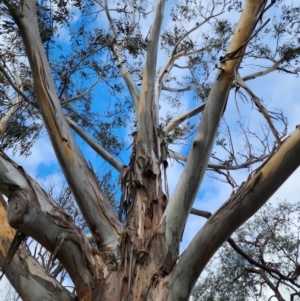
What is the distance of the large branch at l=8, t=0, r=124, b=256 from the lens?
2.64 m

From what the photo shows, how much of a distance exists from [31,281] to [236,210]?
1.12 metres

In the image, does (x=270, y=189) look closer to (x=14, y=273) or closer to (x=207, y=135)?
(x=207, y=135)

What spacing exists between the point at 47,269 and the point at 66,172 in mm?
564

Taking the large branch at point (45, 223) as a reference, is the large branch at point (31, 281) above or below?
below

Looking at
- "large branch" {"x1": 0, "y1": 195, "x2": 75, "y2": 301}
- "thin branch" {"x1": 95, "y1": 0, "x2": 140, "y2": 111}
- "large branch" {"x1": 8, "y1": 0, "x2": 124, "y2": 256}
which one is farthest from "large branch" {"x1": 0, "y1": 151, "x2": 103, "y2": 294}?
"thin branch" {"x1": 95, "y1": 0, "x2": 140, "y2": 111}

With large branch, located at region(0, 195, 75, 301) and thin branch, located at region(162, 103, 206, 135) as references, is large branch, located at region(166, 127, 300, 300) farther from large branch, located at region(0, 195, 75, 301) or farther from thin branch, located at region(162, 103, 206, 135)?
thin branch, located at region(162, 103, 206, 135)

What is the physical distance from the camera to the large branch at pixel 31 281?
7.67ft

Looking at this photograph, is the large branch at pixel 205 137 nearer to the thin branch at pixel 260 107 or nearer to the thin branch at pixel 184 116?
the thin branch at pixel 260 107

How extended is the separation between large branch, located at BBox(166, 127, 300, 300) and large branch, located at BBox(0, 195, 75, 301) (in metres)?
0.60

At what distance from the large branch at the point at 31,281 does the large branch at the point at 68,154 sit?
14.3 inches

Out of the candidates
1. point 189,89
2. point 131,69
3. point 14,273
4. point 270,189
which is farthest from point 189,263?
point 189,89

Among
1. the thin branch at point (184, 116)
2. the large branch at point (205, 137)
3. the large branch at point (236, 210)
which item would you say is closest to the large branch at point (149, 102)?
the thin branch at point (184, 116)

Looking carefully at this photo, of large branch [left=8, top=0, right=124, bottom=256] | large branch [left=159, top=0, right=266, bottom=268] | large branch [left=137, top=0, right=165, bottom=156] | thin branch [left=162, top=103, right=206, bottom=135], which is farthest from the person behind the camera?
thin branch [left=162, top=103, right=206, bottom=135]

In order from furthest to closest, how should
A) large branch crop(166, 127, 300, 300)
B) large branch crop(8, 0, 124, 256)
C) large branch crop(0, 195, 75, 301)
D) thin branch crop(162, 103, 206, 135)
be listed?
1. thin branch crop(162, 103, 206, 135)
2. large branch crop(8, 0, 124, 256)
3. large branch crop(0, 195, 75, 301)
4. large branch crop(166, 127, 300, 300)
